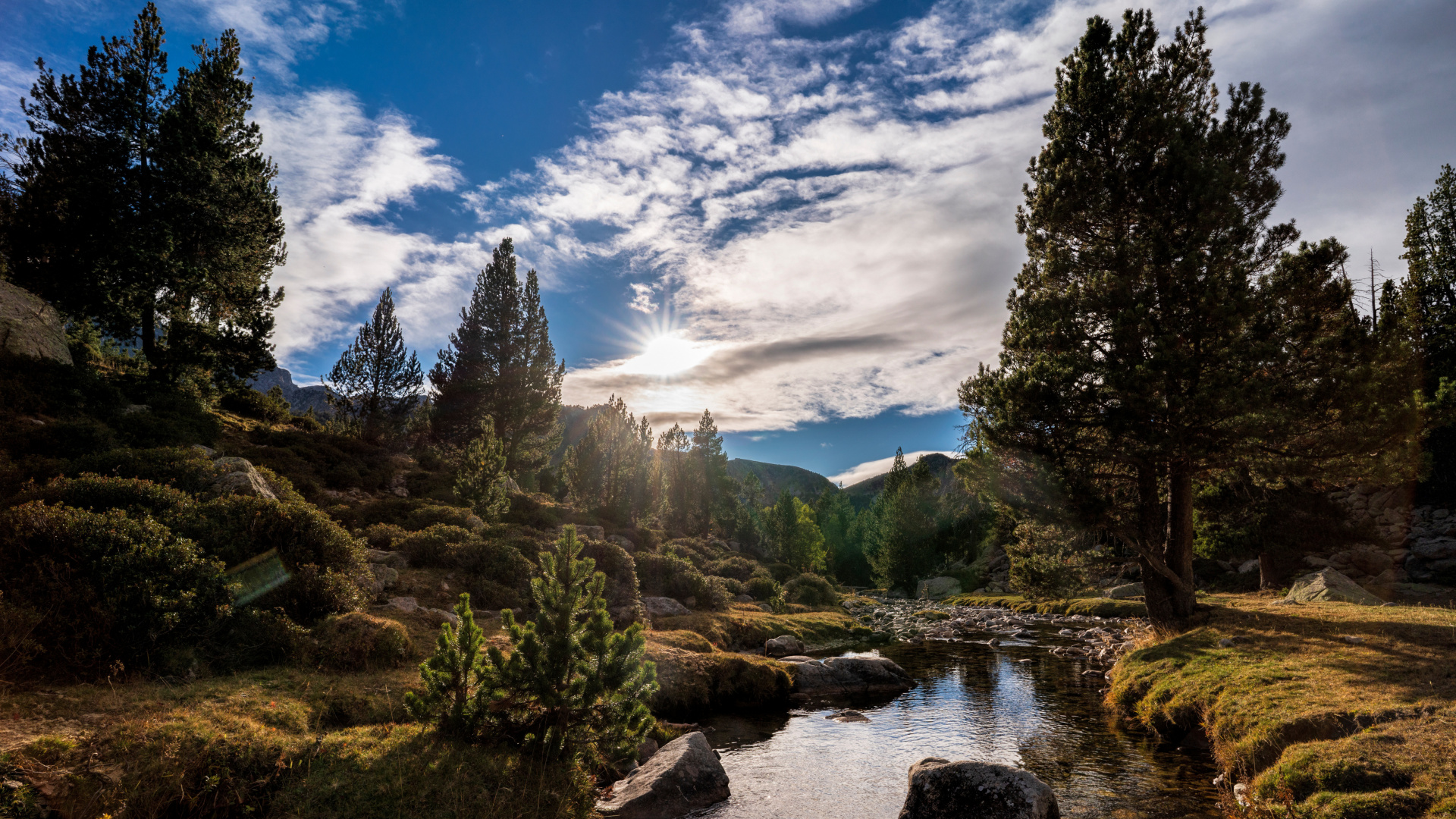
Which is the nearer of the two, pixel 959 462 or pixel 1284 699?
pixel 1284 699

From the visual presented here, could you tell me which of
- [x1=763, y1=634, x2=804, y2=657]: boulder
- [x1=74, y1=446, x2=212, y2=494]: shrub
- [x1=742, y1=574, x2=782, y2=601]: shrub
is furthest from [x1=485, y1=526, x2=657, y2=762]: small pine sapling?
[x1=742, y1=574, x2=782, y2=601]: shrub

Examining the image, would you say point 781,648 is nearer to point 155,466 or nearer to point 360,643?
point 360,643

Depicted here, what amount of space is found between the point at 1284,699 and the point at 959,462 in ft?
35.6

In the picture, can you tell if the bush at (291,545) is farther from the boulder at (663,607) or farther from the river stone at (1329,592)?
the river stone at (1329,592)

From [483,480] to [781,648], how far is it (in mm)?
19956

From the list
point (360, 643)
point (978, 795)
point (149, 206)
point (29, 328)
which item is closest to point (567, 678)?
point (360, 643)

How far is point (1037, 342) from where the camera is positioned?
66.3 ft

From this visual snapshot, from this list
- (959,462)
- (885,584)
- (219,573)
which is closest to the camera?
(219,573)

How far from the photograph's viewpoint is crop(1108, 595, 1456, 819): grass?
8.26 meters

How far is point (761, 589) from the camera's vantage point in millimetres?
49250

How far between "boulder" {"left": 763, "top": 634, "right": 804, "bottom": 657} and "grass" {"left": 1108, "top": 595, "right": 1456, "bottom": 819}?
52.0ft

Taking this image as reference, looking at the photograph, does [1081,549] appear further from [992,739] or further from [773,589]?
[773,589]

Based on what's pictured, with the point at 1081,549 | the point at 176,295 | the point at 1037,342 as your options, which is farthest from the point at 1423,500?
the point at 176,295

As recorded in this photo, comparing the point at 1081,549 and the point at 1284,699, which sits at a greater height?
the point at 1081,549
